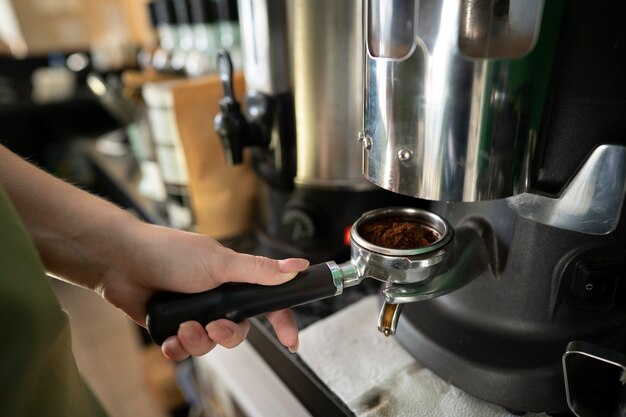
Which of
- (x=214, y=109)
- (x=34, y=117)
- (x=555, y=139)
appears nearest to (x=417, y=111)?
(x=555, y=139)

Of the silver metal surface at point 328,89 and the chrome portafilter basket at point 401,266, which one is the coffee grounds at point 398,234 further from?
the silver metal surface at point 328,89

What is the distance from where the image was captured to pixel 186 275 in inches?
16.2

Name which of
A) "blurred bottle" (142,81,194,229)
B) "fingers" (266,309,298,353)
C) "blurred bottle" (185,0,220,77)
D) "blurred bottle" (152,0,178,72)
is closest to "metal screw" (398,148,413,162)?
"fingers" (266,309,298,353)

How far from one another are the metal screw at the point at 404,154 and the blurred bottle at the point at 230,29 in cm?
50

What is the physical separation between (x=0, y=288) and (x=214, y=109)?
18.4 inches

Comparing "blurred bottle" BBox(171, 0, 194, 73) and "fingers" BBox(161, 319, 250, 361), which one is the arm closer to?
"fingers" BBox(161, 319, 250, 361)

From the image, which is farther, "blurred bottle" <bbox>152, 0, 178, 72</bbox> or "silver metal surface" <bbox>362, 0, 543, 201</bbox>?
"blurred bottle" <bbox>152, 0, 178, 72</bbox>

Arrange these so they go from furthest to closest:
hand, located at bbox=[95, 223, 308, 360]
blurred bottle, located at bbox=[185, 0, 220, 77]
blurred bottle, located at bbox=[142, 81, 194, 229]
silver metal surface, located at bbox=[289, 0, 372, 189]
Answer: blurred bottle, located at bbox=[185, 0, 220, 77] < blurred bottle, located at bbox=[142, 81, 194, 229] < silver metal surface, located at bbox=[289, 0, 372, 189] < hand, located at bbox=[95, 223, 308, 360]

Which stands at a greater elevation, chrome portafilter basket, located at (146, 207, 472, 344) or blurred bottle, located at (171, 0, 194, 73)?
blurred bottle, located at (171, 0, 194, 73)

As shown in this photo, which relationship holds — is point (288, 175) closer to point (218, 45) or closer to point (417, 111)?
point (417, 111)

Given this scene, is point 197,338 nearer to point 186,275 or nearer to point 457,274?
point 186,275

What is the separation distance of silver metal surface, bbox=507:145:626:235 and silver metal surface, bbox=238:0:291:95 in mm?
345

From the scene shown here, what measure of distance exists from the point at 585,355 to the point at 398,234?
18 cm

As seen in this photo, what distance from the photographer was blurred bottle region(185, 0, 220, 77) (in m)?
0.91
